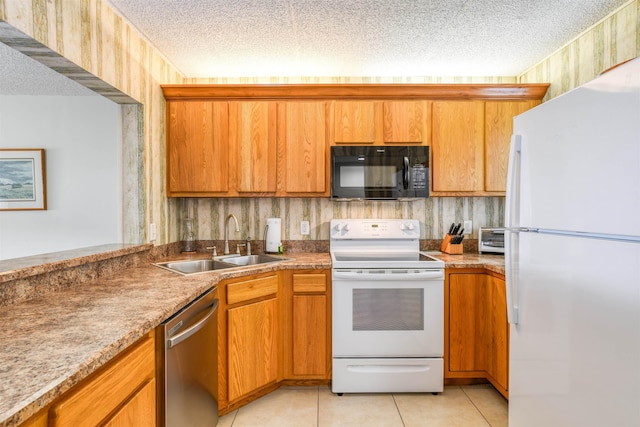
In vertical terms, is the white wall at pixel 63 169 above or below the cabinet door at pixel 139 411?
above

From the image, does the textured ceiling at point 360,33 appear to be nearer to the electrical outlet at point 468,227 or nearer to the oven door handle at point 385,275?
the electrical outlet at point 468,227

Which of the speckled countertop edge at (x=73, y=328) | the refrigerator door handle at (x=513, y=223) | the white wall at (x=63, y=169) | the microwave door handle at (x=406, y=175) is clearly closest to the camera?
the speckled countertop edge at (x=73, y=328)

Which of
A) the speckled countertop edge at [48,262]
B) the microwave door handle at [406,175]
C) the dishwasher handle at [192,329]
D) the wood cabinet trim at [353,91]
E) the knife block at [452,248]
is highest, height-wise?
the wood cabinet trim at [353,91]

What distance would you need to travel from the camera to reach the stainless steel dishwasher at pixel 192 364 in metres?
1.36

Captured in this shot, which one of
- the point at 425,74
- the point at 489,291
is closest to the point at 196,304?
the point at 489,291

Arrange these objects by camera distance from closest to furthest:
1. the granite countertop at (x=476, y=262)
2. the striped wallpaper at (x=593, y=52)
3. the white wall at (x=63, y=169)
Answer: the striped wallpaper at (x=593, y=52), the granite countertop at (x=476, y=262), the white wall at (x=63, y=169)

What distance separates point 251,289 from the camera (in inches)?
84.7

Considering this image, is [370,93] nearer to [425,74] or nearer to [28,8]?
[425,74]

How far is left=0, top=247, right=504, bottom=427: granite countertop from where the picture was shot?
2.39 ft

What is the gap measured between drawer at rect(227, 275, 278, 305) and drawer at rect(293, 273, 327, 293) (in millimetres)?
144

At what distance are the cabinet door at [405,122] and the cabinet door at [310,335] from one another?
4.42ft

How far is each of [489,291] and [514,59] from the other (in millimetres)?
1809

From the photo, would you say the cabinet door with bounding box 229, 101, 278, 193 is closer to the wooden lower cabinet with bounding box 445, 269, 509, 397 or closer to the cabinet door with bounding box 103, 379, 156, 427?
the wooden lower cabinet with bounding box 445, 269, 509, 397

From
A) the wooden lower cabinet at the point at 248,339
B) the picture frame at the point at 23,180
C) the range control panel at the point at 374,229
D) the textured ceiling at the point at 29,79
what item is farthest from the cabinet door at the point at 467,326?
the picture frame at the point at 23,180
